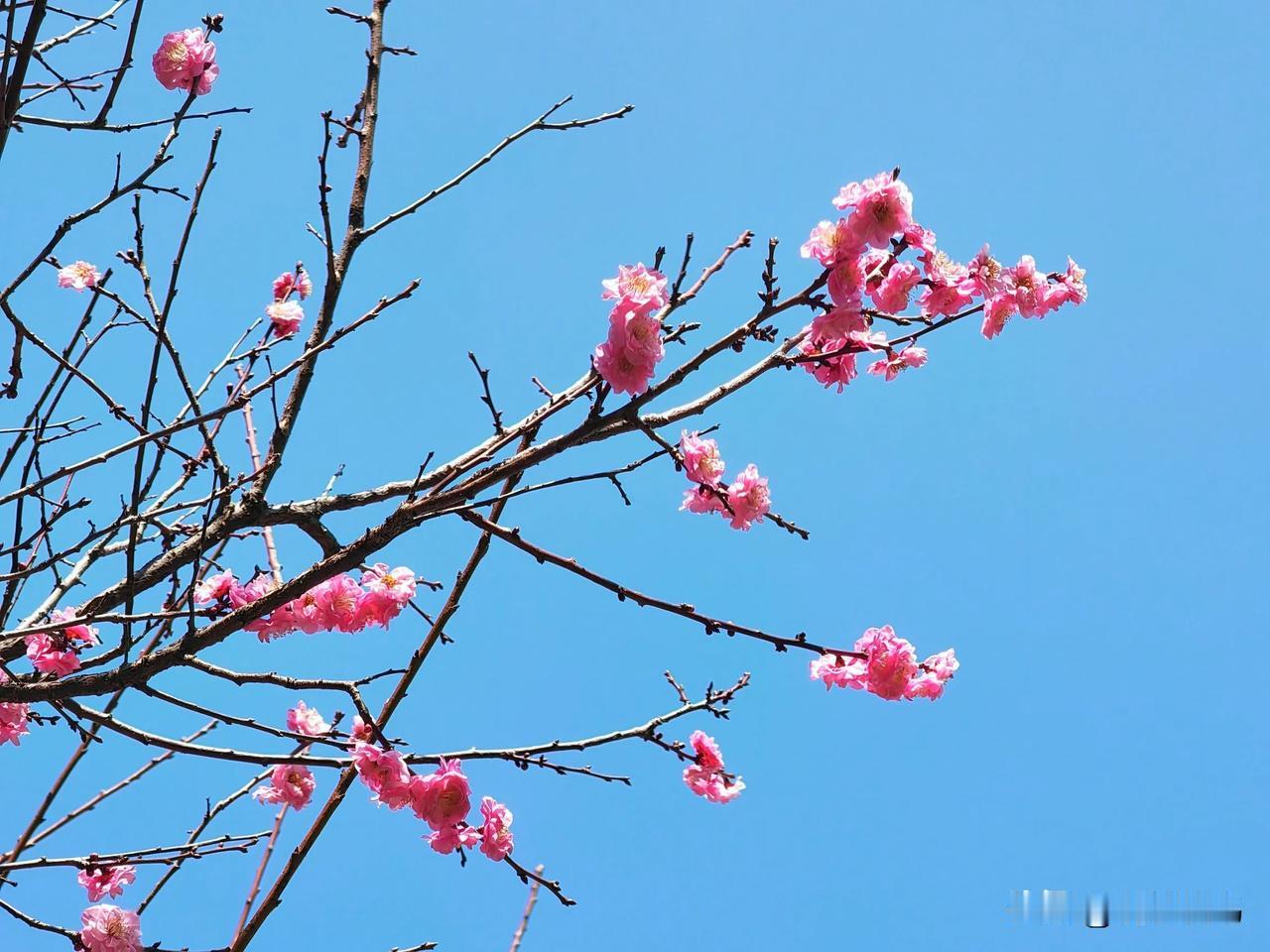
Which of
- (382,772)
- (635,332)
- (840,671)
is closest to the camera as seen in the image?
(635,332)

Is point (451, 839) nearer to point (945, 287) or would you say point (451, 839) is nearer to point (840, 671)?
point (840, 671)

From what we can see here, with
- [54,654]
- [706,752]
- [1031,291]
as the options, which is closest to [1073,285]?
[1031,291]

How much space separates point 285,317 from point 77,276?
111 centimetres

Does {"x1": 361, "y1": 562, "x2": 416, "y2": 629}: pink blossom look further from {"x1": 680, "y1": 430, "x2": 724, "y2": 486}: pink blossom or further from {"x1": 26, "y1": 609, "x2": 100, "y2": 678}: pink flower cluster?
{"x1": 680, "y1": 430, "x2": 724, "y2": 486}: pink blossom

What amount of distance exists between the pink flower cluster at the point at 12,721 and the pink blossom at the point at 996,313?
3502mm

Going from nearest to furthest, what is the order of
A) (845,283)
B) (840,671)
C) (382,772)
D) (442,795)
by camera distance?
(845,283) < (382,772) < (442,795) < (840,671)

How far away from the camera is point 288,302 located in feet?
14.2

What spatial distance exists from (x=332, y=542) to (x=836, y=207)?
1.80m

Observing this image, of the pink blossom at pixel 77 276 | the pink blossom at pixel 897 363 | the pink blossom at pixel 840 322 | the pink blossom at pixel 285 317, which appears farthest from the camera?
the pink blossom at pixel 77 276

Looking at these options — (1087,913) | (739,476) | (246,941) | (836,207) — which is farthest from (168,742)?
(1087,913)

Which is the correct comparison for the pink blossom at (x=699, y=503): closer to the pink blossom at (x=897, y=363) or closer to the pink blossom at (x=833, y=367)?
the pink blossom at (x=833, y=367)

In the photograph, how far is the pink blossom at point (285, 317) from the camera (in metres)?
4.26

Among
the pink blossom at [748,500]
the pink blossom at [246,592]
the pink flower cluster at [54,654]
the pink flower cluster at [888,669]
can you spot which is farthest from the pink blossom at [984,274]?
the pink flower cluster at [54,654]

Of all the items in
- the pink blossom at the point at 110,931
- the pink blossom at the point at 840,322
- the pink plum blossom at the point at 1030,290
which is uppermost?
the pink plum blossom at the point at 1030,290
